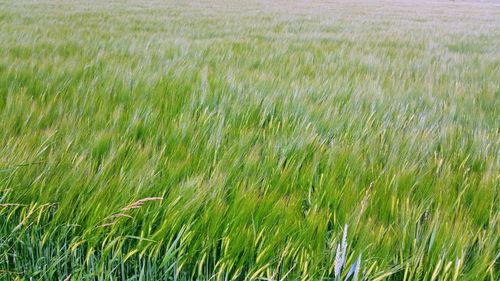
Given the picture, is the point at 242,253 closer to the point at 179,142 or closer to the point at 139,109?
the point at 179,142

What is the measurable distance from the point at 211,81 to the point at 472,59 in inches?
113

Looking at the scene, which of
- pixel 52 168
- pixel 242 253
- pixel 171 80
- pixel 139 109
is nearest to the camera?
pixel 242 253

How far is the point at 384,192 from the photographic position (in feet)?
2.42

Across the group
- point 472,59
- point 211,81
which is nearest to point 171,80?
point 211,81

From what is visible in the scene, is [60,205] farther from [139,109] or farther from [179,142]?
[139,109]

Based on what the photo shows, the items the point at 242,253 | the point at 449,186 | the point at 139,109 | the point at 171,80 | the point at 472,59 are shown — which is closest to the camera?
the point at 242,253

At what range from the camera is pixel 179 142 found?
37.0 inches

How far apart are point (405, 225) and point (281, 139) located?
17.5 inches

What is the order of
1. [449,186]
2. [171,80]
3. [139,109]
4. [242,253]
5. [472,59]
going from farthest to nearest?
[472,59]
[171,80]
[139,109]
[449,186]
[242,253]

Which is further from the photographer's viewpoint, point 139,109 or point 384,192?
point 139,109

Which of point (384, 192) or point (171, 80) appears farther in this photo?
point (171, 80)

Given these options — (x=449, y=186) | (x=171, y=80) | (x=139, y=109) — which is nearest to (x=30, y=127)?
(x=139, y=109)

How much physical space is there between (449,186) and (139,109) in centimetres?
86

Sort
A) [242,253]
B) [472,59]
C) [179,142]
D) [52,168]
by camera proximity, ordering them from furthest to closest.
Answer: [472,59] → [179,142] → [52,168] → [242,253]
